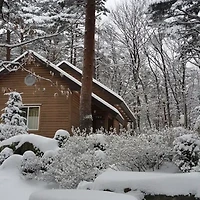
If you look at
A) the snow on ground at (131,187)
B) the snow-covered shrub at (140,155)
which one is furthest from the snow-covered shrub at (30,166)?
the snow-covered shrub at (140,155)

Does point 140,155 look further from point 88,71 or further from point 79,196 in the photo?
point 88,71

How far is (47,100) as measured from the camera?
14.7 m

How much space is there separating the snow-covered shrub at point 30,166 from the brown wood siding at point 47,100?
6703 mm

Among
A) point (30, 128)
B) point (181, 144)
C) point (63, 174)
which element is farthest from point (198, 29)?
point (30, 128)

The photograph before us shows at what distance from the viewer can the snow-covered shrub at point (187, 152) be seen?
17.8ft

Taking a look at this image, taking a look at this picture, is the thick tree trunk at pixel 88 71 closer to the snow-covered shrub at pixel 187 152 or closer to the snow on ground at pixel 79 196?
the snow-covered shrub at pixel 187 152

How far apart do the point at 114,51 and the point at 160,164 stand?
20.3m

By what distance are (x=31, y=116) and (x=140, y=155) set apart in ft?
33.0

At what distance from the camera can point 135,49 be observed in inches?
931

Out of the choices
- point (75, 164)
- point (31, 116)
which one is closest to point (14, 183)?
point (75, 164)

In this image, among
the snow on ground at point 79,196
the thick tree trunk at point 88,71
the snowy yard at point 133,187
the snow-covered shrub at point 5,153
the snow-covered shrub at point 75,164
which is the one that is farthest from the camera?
the thick tree trunk at point 88,71

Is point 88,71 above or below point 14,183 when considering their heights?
above

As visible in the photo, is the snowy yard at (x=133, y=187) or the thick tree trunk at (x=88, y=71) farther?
the thick tree trunk at (x=88, y=71)

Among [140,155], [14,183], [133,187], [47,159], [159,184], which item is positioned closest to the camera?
[159,184]
